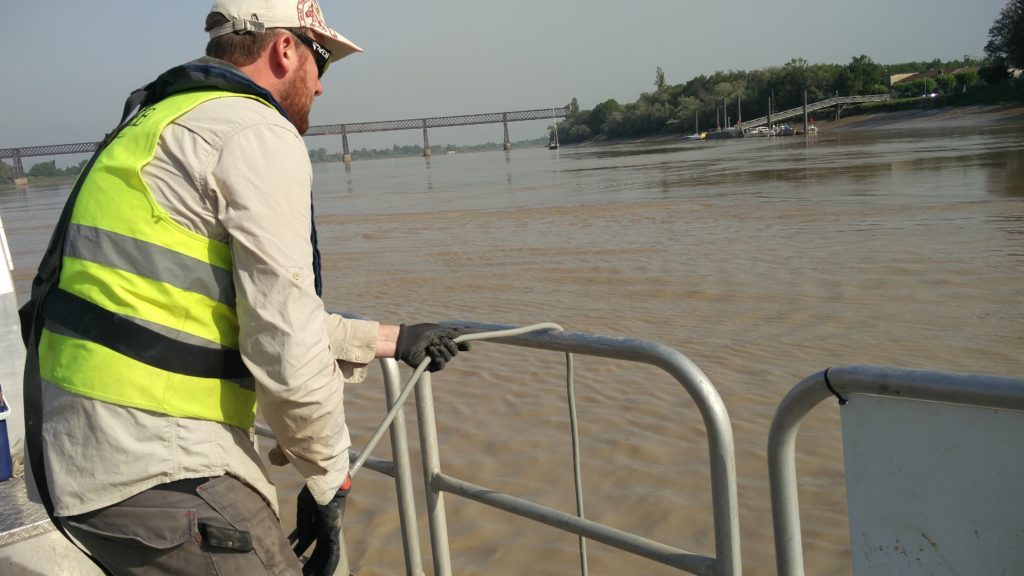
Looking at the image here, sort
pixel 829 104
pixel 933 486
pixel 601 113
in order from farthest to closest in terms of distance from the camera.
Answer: pixel 601 113 < pixel 829 104 < pixel 933 486

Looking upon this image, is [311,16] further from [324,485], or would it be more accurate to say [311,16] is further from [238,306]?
[324,485]

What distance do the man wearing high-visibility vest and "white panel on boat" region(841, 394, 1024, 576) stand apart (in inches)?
42.6

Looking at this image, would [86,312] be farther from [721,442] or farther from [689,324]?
[689,324]

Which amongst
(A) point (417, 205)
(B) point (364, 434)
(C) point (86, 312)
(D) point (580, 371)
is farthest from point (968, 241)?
(A) point (417, 205)

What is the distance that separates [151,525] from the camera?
170 cm

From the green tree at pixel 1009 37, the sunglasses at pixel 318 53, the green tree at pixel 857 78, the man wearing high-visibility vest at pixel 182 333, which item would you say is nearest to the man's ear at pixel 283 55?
the sunglasses at pixel 318 53

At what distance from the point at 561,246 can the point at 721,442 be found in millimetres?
12266

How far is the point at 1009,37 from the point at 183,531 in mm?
80075

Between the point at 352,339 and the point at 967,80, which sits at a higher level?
the point at 967,80

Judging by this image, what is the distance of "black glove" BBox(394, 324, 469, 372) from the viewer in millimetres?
2139

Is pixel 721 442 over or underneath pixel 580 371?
over

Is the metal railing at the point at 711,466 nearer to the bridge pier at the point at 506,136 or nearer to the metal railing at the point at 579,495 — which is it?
the metal railing at the point at 579,495

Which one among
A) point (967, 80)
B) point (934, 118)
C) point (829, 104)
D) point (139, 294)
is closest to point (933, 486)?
point (139, 294)

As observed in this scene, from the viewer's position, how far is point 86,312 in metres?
1.67
